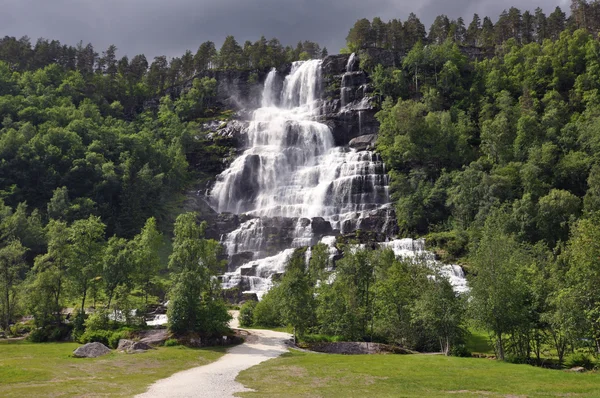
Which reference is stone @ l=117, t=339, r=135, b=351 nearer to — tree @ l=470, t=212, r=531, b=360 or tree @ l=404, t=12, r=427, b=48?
tree @ l=470, t=212, r=531, b=360

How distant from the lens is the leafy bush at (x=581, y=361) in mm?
34094

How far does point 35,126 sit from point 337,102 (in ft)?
230

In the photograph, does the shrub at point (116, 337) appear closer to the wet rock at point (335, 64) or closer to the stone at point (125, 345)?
the stone at point (125, 345)

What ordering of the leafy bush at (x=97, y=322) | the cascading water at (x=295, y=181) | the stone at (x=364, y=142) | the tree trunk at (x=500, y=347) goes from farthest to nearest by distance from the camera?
1. the stone at (x=364, y=142)
2. the cascading water at (x=295, y=181)
3. the leafy bush at (x=97, y=322)
4. the tree trunk at (x=500, y=347)

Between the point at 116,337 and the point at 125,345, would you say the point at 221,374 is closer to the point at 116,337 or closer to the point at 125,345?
the point at 125,345

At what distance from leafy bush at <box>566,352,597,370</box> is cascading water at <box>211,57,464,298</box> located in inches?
1497

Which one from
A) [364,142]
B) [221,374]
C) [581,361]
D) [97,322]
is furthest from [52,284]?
[364,142]

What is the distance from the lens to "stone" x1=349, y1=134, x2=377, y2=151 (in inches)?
4149

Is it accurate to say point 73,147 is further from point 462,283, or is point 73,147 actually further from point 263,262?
point 462,283

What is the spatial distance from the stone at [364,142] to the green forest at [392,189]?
11.1ft

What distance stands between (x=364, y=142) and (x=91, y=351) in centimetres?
8125

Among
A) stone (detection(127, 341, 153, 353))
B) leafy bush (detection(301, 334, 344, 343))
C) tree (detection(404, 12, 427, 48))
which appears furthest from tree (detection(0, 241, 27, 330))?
tree (detection(404, 12, 427, 48))

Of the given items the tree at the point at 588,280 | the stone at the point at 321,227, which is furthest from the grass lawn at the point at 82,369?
the stone at the point at 321,227

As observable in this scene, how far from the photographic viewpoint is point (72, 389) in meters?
21.8
